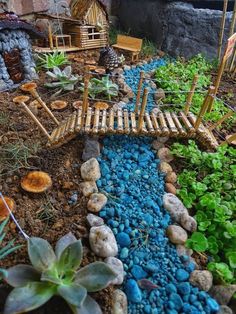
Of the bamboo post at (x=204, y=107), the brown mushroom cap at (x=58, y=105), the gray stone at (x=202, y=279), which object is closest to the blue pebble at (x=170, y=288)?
the gray stone at (x=202, y=279)

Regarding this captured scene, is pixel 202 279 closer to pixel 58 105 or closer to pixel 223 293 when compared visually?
pixel 223 293

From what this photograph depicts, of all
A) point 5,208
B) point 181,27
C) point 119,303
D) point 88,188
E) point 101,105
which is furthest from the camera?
point 181,27

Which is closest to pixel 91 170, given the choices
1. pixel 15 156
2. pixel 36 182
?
pixel 36 182

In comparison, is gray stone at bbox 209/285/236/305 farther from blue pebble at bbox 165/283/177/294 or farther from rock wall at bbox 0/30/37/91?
rock wall at bbox 0/30/37/91

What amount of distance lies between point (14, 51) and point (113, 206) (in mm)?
2039

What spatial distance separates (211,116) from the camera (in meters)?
2.63

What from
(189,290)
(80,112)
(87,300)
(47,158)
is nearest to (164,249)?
(189,290)

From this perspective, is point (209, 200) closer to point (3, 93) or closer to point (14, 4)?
point (3, 93)

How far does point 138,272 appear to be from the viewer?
151 centimetres

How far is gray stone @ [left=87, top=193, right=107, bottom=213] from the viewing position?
1.73m

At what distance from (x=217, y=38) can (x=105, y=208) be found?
317 centimetres

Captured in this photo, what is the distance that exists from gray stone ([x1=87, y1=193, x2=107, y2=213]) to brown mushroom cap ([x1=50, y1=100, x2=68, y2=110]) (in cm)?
114

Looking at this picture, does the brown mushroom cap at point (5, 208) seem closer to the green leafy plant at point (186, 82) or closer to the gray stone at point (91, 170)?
the gray stone at point (91, 170)

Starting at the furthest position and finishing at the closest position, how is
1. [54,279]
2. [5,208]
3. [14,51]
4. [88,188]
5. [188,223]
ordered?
[14,51] < [88,188] < [188,223] < [5,208] < [54,279]
